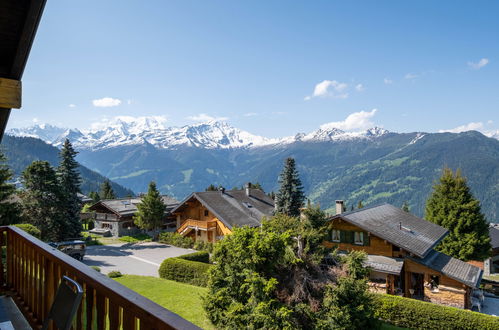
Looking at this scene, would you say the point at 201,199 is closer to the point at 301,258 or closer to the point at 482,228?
the point at 301,258

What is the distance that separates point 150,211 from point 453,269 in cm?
2766

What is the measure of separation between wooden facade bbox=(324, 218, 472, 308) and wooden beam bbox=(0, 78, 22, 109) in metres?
19.1

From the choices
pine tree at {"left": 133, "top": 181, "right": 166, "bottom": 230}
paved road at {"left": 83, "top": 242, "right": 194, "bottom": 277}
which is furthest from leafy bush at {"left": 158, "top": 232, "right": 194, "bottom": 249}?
pine tree at {"left": 133, "top": 181, "right": 166, "bottom": 230}

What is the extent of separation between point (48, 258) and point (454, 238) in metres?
32.1

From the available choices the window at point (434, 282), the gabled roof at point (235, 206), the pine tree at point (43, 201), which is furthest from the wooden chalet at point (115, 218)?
the window at point (434, 282)

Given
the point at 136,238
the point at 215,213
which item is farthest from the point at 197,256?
the point at 136,238

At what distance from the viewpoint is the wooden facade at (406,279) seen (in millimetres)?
19625

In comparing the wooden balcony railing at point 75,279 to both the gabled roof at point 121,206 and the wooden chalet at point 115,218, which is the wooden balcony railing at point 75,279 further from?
the gabled roof at point 121,206

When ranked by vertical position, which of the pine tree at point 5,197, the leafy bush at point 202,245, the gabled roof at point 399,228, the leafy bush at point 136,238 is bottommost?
the leafy bush at point 136,238

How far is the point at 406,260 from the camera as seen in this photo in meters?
21.2

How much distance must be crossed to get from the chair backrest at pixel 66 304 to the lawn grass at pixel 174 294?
34.4 ft

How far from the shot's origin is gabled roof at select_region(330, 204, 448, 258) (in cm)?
2139

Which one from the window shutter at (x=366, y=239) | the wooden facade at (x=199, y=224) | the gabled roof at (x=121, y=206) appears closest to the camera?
the window shutter at (x=366, y=239)

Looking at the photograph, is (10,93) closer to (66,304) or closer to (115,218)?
(66,304)
